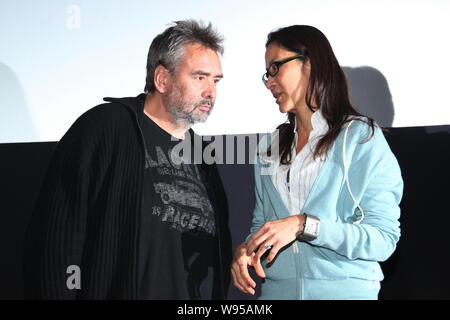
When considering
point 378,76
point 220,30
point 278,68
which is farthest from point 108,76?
point 378,76

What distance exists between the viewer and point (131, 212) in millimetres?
1865

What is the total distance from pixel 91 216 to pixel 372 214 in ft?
2.98

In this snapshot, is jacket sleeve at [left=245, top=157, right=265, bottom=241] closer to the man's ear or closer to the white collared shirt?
the white collared shirt

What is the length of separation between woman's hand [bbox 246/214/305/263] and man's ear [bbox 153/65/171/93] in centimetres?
87

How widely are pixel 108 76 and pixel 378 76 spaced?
118cm

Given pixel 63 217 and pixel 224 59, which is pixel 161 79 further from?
pixel 63 217

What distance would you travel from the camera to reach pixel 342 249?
158 cm

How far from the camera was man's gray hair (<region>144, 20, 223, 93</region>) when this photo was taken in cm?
217

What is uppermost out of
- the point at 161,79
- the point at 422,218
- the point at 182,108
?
the point at 161,79

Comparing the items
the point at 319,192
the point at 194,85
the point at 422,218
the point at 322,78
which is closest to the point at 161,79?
the point at 194,85

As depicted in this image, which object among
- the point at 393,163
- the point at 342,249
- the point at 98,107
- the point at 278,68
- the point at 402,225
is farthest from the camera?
the point at 402,225

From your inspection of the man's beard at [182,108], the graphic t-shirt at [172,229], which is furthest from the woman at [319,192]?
the man's beard at [182,108]

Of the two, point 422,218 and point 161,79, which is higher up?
point 161,79
